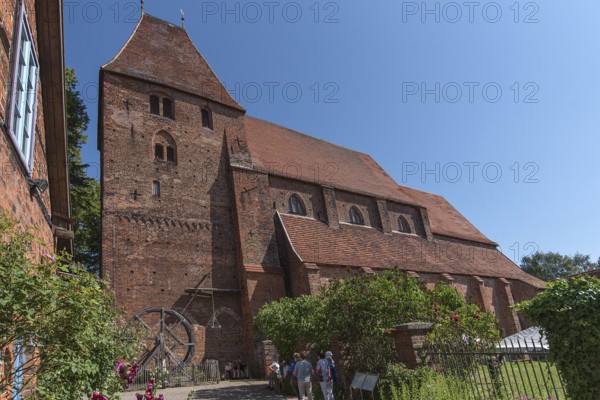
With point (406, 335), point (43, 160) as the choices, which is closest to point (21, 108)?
point (43, 160)

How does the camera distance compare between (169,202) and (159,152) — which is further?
(159,152)

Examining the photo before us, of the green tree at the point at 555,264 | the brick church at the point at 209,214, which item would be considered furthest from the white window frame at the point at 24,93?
the green tree at the point at 555,264

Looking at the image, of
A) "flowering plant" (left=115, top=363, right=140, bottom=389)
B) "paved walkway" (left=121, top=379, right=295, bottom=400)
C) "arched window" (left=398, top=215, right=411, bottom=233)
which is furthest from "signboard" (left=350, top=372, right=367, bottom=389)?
"arched window" (left=398, top=215, right=411, bottom=233)

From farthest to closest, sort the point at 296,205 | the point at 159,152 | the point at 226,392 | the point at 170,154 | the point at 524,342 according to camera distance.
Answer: the point at 296,205 < the point at 170,154 < the point at 159,152 < the point at 226,392 < the point at 524,342

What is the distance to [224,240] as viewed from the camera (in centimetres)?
2028

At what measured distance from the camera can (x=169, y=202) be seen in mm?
19297

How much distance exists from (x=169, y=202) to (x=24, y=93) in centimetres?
1371

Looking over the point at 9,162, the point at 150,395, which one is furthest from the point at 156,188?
the point at 150,395

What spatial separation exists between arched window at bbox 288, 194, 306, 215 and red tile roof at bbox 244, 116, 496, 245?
1210 mm

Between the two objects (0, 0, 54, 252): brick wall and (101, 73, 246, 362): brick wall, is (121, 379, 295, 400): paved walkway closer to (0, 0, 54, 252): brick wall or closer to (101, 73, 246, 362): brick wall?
(101, 73, 246, 362): brick wall

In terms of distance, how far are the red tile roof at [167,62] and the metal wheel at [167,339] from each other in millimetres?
11070

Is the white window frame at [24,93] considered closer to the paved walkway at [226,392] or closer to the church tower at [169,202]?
the paved walkway at [226,392]

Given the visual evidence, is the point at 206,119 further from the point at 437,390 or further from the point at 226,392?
the point at 437,390

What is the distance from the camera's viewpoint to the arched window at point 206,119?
886 inches
